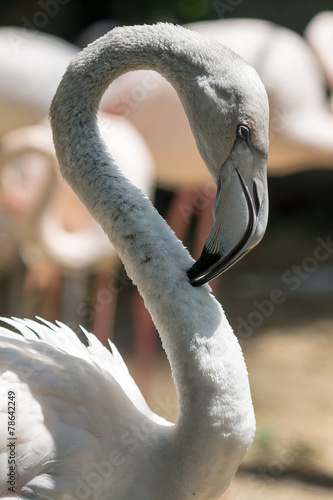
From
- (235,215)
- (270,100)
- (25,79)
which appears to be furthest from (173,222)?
(235,215)

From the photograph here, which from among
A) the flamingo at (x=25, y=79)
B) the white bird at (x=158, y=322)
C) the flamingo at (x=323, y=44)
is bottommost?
the white bird at (x=158, y=322)

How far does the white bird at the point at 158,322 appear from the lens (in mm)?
→ 1812

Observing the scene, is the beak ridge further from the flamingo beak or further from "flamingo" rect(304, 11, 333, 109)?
"flamingo" rect(304, 11, 333, 109)

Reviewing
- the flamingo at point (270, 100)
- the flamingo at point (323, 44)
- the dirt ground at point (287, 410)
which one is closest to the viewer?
the dirt ground at point (287, 410)

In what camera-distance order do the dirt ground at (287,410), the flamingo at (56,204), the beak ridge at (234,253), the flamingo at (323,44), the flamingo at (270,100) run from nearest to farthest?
the beak ridge at (234,253)
the dirt ground at (287,410)
the flamingo at (56,204)
the flamingo at (270,100)
the flamingo at (323,44)

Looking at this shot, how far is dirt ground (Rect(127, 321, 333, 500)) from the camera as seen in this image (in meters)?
3.52

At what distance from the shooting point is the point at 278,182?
698 cm

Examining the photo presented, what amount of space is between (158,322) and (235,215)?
322mm

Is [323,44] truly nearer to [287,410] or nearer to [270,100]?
[270,100]

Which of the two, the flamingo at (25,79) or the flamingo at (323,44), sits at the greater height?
the flamingo at (323,44)

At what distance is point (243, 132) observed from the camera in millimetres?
1810

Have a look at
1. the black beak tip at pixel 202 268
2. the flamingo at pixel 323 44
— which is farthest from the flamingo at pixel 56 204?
the black beak tip at pixel 202 268

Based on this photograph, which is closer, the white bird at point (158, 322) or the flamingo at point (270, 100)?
the white bird at point (158, 322)

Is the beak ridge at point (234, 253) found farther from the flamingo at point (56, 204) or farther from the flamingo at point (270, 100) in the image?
the flamingo at point (270, 100)
